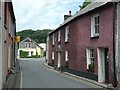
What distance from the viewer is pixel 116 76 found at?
672 inches

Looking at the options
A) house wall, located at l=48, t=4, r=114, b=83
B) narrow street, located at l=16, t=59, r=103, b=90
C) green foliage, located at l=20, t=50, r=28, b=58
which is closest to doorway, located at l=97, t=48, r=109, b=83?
house wall, located at l=48, t=4, r=114, b=83

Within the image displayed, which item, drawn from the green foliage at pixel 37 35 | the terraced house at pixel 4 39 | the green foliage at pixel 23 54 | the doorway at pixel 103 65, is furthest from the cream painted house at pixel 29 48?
the doorway at pixel 103 65

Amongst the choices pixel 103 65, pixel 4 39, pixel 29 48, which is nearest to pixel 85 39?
pixel 103 65

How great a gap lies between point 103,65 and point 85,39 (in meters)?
3.65

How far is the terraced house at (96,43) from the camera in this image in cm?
1745

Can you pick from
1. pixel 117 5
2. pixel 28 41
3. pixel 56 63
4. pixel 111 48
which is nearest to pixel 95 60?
pixel 111 48

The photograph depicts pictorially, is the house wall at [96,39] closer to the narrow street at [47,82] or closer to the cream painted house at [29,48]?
the narrow street at [47,82]

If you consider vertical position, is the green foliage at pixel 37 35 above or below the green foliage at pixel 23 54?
above

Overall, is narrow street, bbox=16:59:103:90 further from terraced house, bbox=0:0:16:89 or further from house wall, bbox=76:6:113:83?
house wall, bbox=76:6:113:83

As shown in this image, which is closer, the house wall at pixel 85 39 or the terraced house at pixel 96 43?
the terraced house at pixel 96 43

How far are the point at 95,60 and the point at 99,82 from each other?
6.09 feet

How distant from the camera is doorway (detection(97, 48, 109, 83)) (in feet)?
62.8

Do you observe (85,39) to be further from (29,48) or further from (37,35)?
(37,35)

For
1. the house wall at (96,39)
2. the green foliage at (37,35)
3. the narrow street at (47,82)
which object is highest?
the green foliage at (37,35)
